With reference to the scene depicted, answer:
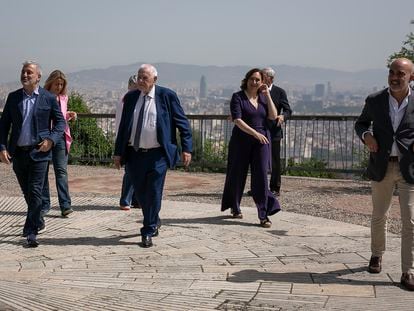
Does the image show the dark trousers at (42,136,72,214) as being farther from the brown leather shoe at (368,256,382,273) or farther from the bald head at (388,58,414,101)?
the bald head at (388,58,414,101)

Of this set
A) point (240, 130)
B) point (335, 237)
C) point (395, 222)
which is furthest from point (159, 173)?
point (395, 222)

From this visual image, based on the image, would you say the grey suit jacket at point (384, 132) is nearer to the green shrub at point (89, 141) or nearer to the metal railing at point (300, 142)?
the metal railing at point (300, 142)

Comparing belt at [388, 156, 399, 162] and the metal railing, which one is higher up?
belt at [388, 156, 399, 162]

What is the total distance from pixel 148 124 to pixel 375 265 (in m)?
2.54

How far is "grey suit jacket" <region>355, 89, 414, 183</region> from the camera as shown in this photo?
4605 millimetres

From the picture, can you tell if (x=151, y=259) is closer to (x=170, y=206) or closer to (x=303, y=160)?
(x=170, y=206)

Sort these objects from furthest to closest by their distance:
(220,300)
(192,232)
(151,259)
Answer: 1. (192,232)
2. (151,259)
3. (220,300)

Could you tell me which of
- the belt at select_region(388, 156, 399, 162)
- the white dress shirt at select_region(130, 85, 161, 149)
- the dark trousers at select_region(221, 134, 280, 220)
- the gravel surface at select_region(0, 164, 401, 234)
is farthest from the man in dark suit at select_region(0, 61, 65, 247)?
the gravel surface at select_region(0, 164, 401, 234)

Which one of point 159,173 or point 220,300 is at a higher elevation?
point 159,173

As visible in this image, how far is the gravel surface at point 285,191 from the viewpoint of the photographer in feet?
26.4

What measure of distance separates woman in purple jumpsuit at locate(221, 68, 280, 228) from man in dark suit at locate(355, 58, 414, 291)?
212 cm

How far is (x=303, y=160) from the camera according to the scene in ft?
42.5

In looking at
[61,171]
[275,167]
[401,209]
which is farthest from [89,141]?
[401,209]

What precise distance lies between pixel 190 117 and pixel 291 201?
481 cm
